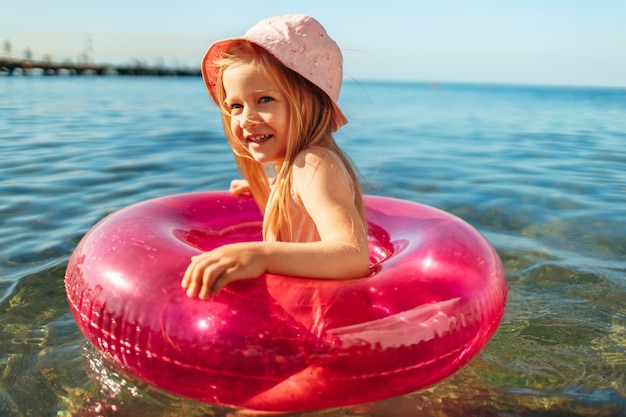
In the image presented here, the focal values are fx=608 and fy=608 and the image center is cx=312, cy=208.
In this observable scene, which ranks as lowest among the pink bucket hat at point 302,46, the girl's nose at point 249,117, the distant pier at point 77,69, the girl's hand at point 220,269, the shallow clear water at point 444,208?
the distant pier at point 77,69

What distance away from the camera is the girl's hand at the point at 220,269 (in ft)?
5.93

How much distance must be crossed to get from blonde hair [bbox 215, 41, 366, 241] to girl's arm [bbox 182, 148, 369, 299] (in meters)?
0.09

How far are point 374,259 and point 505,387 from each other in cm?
81

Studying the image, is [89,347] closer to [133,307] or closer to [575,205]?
[133,307]

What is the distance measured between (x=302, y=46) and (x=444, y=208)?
3.54 meters

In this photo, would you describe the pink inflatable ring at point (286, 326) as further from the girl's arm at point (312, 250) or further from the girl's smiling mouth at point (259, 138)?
the girl's smiling mouth at point (259, 138)

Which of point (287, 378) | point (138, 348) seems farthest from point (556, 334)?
point (138, 348)

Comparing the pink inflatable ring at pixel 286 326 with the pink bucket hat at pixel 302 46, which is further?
the pink bucket hat at pixel 302 46

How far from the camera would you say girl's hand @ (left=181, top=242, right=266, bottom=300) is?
5.93 feet

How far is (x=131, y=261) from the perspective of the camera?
2133 mm

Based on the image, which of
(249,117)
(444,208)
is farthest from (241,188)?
(444,208)

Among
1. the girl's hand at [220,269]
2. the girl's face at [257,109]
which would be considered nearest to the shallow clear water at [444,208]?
the girl's face at [257,109]

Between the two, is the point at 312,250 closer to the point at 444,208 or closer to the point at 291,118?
the point at 291,118

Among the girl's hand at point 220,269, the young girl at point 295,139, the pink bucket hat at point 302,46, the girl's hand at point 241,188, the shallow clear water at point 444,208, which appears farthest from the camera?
the girl's hand at point 241,188
